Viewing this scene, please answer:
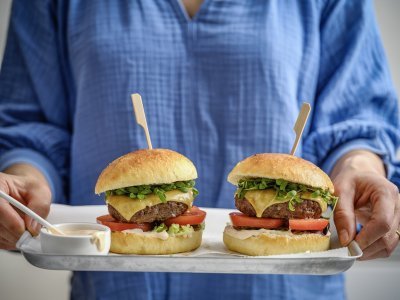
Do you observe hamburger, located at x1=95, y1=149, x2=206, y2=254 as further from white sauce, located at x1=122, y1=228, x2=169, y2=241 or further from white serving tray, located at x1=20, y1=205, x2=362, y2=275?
white serving tray, located at x1=20, y1=205, x2=362, y2=275

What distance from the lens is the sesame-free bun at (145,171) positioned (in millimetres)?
1869

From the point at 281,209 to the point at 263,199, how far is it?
0.21ft

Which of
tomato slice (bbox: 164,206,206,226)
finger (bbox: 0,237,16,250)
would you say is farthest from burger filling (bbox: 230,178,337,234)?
finger (bbox: 0,237,16,250)

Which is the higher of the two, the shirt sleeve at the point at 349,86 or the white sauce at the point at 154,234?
the shirt sleeve at the point at 349,86

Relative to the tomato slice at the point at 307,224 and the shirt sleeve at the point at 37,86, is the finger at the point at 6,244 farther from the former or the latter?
the tomato slice at the point at 307,224

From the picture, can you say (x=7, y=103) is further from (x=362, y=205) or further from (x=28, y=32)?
(x=362, y=205)

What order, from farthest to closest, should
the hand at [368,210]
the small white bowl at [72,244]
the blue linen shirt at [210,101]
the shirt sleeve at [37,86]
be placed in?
the shirt sleeve at [37,86], the blue linen shirt at [210,101], the hand at [368,210], the small white bowl at [72,244]

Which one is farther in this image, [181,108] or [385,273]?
[385,273]

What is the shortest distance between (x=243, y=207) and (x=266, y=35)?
0.76m

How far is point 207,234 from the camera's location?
6.89 feet

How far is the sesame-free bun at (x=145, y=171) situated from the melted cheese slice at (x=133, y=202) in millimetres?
42

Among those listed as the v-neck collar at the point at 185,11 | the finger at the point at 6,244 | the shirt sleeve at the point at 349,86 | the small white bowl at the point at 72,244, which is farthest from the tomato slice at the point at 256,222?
the v-neck collar at the point at 185,11

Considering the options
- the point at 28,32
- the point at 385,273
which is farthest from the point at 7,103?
the point at 385,273

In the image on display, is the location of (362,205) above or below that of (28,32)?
below
